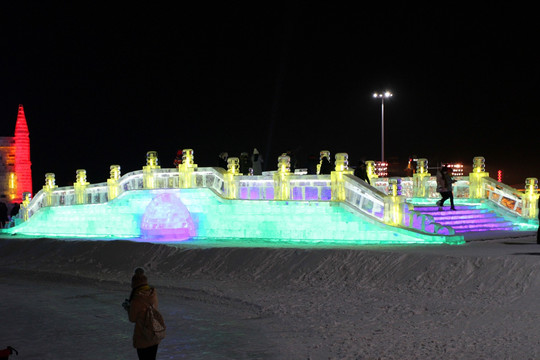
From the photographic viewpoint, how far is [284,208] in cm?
1908

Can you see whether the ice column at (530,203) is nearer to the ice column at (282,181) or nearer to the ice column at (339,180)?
the ice column at (339,180)

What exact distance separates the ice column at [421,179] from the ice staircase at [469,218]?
8.38 feet

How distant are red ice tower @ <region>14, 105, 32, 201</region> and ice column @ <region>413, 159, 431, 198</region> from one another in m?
35.3

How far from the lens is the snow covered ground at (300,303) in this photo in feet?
32.6

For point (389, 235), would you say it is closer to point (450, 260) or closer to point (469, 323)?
point (450, 260)

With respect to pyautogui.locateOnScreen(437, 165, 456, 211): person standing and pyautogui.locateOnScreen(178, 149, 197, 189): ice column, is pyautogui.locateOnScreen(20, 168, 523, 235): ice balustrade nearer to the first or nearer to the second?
pyautogui.locateOnScreen(178, 149, 197, 189): ice column

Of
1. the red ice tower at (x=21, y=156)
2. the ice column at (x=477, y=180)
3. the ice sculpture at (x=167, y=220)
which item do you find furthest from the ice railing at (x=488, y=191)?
the red ice tower at (x=21, y=156)

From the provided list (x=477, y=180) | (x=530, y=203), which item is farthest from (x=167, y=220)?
(x=530, y=203)

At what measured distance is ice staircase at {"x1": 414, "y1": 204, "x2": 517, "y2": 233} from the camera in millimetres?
19438

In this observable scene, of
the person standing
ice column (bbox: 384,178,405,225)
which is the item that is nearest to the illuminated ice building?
ice column (bbox: 384,178,405,225)

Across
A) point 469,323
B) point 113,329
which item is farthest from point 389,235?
point 113,329

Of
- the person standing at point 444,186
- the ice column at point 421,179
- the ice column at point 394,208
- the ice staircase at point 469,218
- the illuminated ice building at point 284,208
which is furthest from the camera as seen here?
the ice column at point 421,179

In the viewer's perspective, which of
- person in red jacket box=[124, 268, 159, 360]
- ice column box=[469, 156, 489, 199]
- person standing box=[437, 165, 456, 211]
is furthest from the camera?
ice column box=[469, 156, 489, 199]

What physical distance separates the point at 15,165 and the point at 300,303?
41.9 meters
